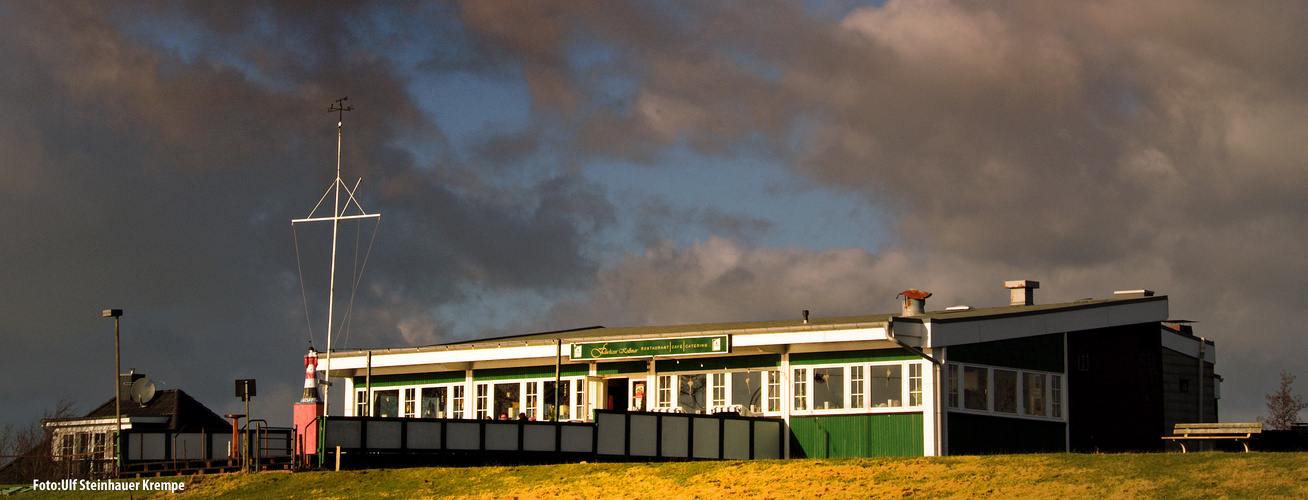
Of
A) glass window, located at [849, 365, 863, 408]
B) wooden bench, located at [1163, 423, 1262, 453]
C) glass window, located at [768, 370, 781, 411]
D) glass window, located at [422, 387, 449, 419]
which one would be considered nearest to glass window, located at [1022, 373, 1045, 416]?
wooden bench, located at [1163, 423, 1262, 453]

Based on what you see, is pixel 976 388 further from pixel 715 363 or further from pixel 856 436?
pixel 715 363

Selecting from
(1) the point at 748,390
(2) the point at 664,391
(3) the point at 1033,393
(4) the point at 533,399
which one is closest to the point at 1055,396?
(3) the point at 1033,393

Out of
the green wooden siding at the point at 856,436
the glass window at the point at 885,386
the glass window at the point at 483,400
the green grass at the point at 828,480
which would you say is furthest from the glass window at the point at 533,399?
the glass window at the point at 885,386

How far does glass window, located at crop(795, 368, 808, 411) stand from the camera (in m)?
31.0

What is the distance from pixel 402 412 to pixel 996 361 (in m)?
15.9

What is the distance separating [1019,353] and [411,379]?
15.9 metres

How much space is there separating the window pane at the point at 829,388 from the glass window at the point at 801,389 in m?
0.25

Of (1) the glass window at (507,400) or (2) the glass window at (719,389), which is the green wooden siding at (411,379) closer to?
(1) the glass window at (507,400)

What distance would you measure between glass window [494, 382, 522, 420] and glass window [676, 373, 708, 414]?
4529mm

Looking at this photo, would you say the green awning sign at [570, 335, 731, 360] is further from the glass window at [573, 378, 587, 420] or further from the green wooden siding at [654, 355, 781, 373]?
the glass window at [573, 378, 587, 420]

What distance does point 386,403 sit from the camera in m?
38.2

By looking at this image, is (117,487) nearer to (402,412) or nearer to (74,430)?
(402,412)

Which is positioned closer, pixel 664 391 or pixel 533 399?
pixel 664 391

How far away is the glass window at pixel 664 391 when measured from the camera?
33156 millimetres
